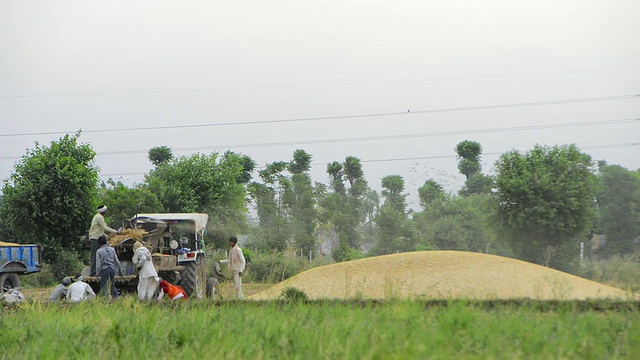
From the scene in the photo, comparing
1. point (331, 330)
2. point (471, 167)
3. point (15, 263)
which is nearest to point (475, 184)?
point (471, 167)

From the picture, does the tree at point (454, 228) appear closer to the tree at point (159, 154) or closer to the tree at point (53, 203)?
the tree at point (159, 154)

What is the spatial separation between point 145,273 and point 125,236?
197cm

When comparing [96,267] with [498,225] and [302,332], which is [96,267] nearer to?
[302,332]

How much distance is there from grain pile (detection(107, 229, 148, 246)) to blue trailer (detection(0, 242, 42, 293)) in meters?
5.58

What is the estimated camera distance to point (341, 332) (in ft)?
30.7

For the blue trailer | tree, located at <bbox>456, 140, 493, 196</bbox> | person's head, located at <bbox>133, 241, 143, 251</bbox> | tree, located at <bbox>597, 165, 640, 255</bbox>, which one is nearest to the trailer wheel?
the blue trailer

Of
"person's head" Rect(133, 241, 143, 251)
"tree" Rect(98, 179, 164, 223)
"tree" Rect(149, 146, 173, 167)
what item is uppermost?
"tree" Rect(149, 146, 173, 167)

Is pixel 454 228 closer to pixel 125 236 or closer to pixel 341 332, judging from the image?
pixel 125 236

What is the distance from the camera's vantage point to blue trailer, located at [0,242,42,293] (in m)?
25.0

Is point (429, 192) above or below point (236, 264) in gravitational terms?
above

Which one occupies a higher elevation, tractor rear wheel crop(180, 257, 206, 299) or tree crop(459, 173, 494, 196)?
tree crop(459, 173, 494, 196)

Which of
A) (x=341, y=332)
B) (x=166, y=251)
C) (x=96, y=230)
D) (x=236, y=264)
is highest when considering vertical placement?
(x=96, y=230)

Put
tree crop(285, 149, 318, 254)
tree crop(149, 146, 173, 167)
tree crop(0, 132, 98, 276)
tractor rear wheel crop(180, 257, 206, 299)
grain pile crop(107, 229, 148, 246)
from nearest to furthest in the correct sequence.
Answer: grain pile crop(107, 229, 148, 246) < tractor rear wheel crop(180, 257, 206, 299) < tree crop(0, 132, 98, 276) < tree crop(285, 149, 318, 254) < tree crop(149, 146, 173, 167)

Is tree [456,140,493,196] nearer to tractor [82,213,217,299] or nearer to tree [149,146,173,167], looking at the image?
tree [149,146,173,167]
